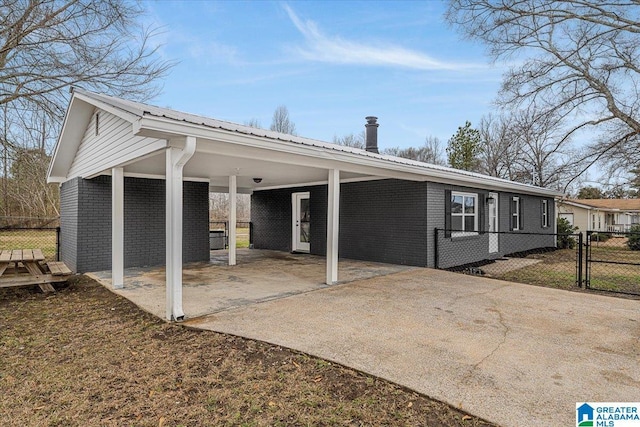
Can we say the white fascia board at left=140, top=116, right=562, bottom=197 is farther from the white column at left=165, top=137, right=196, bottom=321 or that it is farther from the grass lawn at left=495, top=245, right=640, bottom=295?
the grass lawn at left=495, top=245, right=640, bottom=295

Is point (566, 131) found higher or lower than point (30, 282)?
higher

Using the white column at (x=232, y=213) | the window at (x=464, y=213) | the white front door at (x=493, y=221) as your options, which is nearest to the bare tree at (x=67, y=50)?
the white column at (x=232, y=213)

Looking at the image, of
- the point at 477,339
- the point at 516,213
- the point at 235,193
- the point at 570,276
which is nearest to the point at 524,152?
the point at 516,213

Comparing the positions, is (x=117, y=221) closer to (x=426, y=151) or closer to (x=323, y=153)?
(x=323, y=153)

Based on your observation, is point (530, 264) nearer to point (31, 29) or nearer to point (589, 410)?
point (589, 410)

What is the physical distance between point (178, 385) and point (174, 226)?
6.47ft

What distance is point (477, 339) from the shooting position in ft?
12.7

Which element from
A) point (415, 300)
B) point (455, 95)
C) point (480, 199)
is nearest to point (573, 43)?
point (455, 95)

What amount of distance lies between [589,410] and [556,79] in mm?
16524

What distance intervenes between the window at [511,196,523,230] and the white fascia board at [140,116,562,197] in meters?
1.94

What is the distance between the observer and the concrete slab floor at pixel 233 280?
5.32 metres

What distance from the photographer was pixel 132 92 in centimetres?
1093

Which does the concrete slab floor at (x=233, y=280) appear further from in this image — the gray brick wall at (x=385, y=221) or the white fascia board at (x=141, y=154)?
the white fascia board at (x=141, y=154)

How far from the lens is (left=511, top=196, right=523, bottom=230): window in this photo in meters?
12.3
